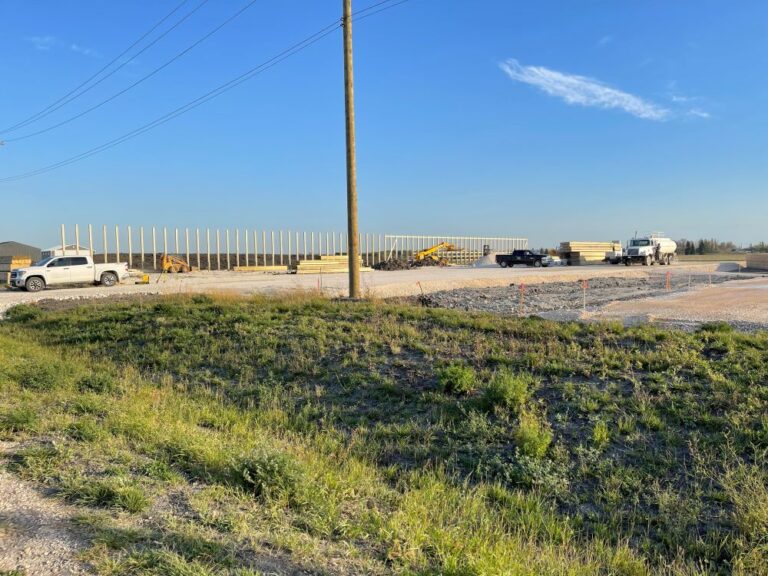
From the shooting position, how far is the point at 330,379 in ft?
32.1

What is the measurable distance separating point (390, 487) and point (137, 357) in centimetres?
870

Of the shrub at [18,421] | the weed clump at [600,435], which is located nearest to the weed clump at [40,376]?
the shrub at [18,421]

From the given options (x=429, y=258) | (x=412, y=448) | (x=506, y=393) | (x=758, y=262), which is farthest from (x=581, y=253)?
(x=412, y=448)

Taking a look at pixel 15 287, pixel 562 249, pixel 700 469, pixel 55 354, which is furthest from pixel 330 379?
pixel 562 249

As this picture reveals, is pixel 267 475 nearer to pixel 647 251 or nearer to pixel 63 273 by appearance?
pixel 63 273

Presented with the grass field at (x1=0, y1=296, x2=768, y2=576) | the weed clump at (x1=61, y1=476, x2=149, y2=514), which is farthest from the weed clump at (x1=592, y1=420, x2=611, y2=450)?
the weed clump at (x1=61, y1=476, x2=149, y2=514)

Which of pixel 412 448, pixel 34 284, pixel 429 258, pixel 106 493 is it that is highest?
pixel 429 258

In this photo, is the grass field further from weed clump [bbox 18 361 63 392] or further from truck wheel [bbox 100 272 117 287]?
truck wheel [bbox 100 272 117 287]

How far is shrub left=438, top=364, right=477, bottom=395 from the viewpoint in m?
8.38

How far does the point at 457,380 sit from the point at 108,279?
28621mm

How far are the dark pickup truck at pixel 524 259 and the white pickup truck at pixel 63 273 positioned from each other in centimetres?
4065

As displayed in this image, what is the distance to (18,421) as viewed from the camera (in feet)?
19.3

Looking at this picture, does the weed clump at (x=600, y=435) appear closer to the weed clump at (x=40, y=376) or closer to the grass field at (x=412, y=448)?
the grass field at (x=412, y=448)

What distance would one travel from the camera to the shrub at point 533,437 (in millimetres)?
6461
